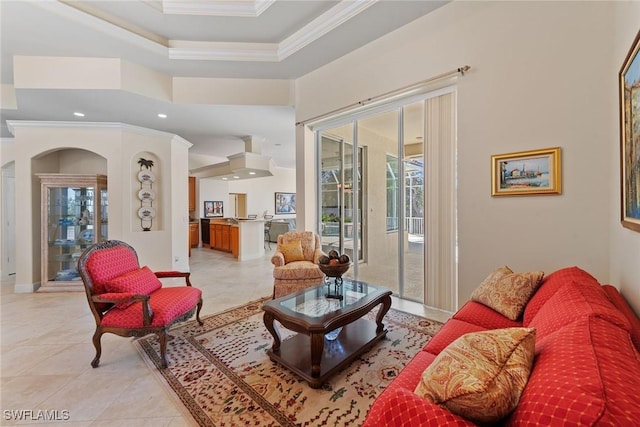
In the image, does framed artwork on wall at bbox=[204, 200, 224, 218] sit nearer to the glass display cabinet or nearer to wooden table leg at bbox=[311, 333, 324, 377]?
the glass display cabinet

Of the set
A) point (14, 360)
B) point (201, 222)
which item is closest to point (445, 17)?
point (14, 360)

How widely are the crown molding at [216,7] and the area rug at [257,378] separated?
3377mm

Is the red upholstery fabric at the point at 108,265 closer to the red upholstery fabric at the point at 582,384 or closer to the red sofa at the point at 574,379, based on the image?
the red sofa at the point at 574,379

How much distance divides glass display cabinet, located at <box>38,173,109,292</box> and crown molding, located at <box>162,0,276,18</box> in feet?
9.99

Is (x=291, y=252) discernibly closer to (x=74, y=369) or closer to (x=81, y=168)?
(x=74, y=369)

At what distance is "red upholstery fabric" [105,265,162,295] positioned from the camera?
7.49 feet

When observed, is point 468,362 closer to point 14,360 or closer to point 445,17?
point 445,17

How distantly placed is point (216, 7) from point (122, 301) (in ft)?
9.98

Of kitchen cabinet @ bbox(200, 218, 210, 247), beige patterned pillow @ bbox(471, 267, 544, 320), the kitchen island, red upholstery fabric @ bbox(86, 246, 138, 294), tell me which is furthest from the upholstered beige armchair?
kitchen cabinet @ bbox(200, 218, 210, 247)

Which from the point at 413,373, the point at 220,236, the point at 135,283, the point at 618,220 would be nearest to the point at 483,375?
the point at 413,373

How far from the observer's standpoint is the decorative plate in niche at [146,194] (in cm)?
477

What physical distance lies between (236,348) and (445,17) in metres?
3.85

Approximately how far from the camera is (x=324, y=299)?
2.43m

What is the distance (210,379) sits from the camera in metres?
2.01
